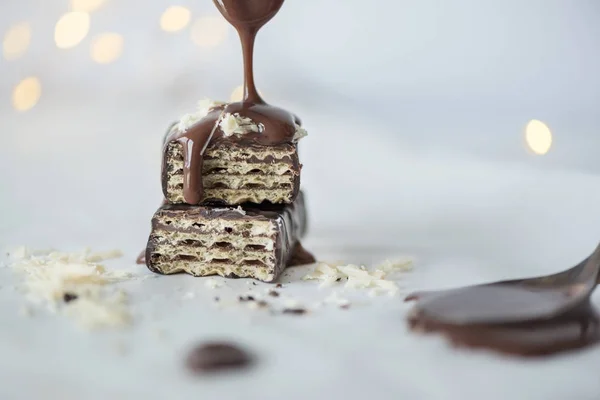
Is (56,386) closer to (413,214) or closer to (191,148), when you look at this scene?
(191,148)

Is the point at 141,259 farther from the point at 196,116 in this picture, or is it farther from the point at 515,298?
the point at 515,298

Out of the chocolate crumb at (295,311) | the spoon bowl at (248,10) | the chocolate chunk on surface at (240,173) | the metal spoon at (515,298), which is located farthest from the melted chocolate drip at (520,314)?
the spoon bowl at (248,10)

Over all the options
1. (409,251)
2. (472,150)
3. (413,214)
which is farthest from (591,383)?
(472,150)

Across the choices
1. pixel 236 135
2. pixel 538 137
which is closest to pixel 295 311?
pixel 236 135

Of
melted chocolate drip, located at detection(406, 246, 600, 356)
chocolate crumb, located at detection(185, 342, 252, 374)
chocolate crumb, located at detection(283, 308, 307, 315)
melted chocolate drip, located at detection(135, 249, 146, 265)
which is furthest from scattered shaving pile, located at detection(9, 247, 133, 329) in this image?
melted chocolate drip, located at detection(406, 246, 600, 356)

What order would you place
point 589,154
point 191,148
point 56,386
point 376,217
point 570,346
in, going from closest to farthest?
1. point 56,386
2. point 570,346
3. point 191,148
4. point 376,217
5. point 589,154

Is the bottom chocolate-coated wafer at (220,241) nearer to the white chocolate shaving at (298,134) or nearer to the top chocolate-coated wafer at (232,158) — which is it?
the top chocolate-coated wafer at (232,158)

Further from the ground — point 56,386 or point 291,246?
point 291,246
